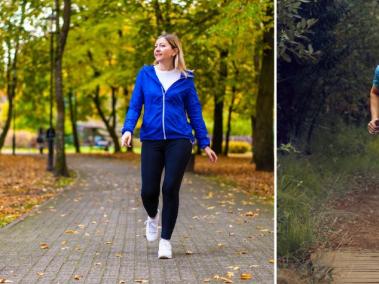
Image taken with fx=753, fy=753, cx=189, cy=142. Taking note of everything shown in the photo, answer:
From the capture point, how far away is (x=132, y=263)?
261 inches

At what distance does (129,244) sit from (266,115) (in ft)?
51.4

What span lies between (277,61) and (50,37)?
21.0 meters

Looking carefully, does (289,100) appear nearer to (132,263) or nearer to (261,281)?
(261,281)

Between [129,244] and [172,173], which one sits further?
[129,244]

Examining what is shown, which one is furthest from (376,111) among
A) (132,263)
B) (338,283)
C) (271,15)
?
(271,15)

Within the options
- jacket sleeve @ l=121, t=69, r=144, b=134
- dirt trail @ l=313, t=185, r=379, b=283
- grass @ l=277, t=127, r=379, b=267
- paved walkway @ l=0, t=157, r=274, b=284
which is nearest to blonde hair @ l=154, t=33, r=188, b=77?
jacket sleeve @ l=121, t=69, r=144, b=134

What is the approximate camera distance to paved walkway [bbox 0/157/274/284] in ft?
20.1

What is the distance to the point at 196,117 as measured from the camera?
675 centimetres

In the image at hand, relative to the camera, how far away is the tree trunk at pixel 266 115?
2289cm

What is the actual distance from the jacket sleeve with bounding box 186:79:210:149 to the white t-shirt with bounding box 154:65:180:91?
0.17m

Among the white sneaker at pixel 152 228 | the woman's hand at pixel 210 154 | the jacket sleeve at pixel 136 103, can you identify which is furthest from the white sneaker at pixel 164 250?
the jacket sleeve at pixel 136 103

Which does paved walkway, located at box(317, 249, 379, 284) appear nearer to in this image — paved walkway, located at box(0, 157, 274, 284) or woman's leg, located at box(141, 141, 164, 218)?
paved walkway, located at box(0, 157, 274, 284)

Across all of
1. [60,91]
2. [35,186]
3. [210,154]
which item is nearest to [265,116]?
[60,91]

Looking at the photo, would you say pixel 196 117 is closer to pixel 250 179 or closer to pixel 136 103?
pixel 136 103
